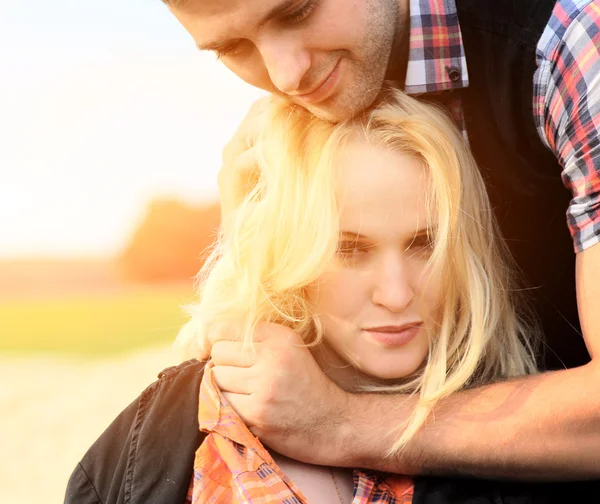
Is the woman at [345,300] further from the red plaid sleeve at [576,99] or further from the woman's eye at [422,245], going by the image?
the red plaid sleeve at [576,99]

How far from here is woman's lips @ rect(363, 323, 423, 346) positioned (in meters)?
1.44

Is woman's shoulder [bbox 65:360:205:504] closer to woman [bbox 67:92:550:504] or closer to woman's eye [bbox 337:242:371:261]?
woman [bbox 67:92:550:504]

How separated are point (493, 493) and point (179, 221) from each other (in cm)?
374

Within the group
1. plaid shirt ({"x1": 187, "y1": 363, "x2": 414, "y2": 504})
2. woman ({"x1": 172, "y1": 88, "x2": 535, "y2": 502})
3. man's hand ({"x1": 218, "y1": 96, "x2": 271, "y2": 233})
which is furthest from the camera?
man's hand ({"x1": 218, "y1": 96, "x2": 271, "y2": 233})

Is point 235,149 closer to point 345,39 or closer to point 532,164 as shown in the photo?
point 345,39

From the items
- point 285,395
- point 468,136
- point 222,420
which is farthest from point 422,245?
point 222,420

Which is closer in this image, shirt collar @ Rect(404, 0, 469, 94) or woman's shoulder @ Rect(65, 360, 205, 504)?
woman's shoulder @ Rect(65, 360, 205, 504)

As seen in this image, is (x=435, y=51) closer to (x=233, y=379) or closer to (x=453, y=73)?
(x=453, y=73)

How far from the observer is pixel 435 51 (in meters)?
1.58

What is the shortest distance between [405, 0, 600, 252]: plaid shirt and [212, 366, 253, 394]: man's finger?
686 mm

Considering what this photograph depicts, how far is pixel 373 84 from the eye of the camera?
154cm

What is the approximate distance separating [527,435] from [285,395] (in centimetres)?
47

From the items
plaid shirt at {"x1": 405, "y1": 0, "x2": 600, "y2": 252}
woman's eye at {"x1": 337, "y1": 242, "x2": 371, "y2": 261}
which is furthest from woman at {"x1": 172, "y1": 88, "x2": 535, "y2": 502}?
plaid shirt at {"x1": 405, "y1": 0, "x2": 600, "y2": 252}

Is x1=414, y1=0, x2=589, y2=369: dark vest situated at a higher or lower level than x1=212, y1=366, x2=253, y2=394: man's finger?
higher
